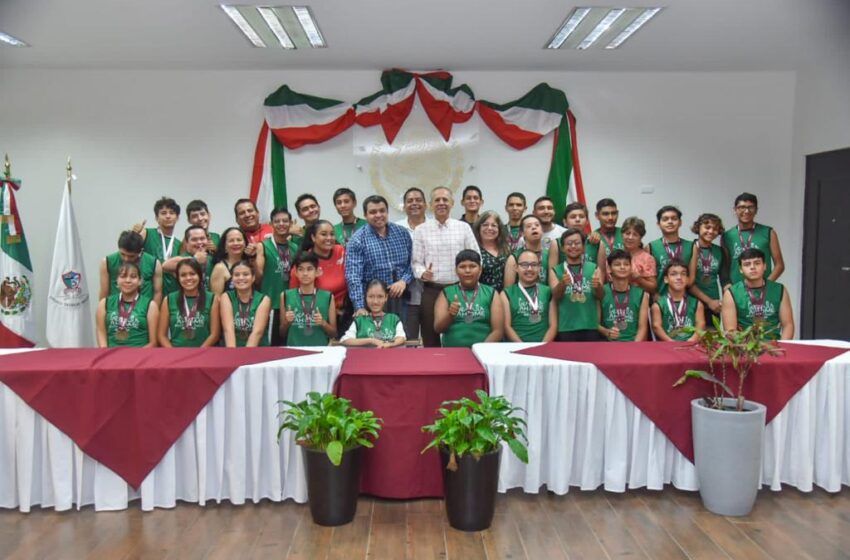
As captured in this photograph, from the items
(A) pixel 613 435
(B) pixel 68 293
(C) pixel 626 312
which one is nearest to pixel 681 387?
(A) pixel 613 435

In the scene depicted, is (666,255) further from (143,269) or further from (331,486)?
(143,269)

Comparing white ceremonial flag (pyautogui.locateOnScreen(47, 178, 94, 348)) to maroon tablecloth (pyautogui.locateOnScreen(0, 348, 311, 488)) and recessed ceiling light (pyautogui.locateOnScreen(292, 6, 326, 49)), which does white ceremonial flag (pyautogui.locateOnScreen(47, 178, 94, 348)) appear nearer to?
recessed ceiling light (pyautogui.locateOnScreen(292, 6, 326, 49))

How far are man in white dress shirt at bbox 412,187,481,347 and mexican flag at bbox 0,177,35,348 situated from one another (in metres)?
3.57

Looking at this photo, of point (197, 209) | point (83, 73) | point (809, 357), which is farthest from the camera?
point (83, 73)

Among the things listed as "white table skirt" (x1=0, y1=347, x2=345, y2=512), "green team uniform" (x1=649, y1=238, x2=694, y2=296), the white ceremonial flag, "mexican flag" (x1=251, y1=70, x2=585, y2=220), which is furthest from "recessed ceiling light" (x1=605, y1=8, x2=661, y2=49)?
the white ceremonial flag

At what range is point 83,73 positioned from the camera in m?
6.09

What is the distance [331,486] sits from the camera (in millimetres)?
2668

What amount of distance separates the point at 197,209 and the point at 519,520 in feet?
10.3

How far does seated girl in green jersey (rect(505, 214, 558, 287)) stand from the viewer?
4137mm

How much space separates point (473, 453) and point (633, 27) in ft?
12.3

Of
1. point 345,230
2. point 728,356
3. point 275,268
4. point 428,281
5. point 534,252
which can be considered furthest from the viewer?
point 345,230

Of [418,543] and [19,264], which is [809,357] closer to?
[418,543]

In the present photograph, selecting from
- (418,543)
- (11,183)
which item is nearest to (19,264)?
(11,183)

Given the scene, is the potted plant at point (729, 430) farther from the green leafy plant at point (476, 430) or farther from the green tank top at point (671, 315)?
the green tank top at point (671, 315)
